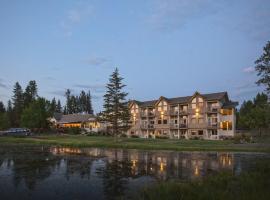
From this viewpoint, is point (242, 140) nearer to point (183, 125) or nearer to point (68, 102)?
point (183, 125)

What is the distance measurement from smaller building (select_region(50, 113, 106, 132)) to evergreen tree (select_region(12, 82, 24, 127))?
1363cm

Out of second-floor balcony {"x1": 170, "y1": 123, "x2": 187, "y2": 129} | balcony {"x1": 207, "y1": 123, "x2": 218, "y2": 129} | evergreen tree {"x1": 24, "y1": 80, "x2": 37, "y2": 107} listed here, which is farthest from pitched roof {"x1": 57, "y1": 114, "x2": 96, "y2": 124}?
balcony {"x1": 207, "y1": 123, "x2": 218, "y2": 129}

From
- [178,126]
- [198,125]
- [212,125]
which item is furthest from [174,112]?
[212,125]

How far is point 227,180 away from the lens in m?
17.6

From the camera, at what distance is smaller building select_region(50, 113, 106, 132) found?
103 meters

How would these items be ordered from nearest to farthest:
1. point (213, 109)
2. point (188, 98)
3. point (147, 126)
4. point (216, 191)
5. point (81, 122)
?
point (216, 191) → point (213, 109) → point (188, 98) → point (147, 126) → point (81, 122)

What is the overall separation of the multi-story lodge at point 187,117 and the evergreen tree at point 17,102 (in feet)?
165

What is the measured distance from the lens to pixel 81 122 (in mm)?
111188

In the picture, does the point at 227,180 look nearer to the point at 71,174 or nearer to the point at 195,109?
the point at 71,174

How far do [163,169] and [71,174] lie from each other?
286 inches

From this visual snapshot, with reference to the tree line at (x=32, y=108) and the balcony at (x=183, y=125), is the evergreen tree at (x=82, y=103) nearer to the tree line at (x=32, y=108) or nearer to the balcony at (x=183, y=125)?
the tree line at (x=32, y=108)

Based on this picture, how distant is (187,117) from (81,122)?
45.8 metres

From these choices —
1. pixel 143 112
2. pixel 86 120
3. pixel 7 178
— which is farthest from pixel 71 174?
pixel 86 120

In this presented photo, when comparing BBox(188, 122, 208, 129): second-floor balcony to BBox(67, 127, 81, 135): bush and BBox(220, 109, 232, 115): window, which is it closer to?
BBox(220, 109, 232, 115): window
